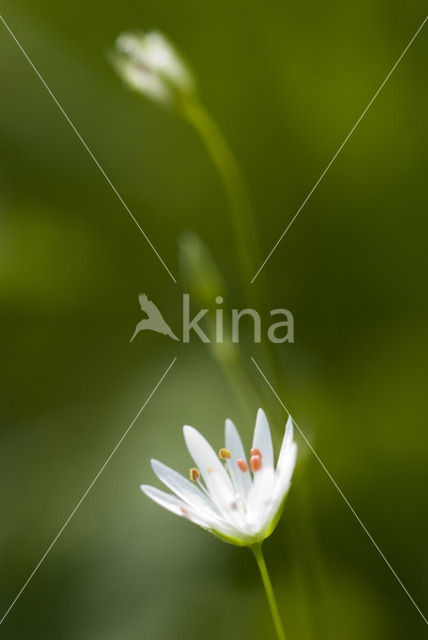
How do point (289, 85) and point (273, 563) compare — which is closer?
point (273, 563)

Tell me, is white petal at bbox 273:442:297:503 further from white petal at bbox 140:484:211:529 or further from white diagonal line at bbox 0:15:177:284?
white diagonal line at bbox 0:15:177:284

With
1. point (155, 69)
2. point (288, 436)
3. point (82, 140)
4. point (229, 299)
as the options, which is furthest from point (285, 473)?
point (82, 140)

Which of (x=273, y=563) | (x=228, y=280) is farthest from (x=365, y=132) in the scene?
(x=273, y=563)

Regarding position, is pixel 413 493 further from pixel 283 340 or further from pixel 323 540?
pixel 283 340

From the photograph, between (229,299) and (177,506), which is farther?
(229,299)

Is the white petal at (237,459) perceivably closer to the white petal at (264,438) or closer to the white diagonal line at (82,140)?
the white petal at (264,438)

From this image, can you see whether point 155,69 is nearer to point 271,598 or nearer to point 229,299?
point 229,299
